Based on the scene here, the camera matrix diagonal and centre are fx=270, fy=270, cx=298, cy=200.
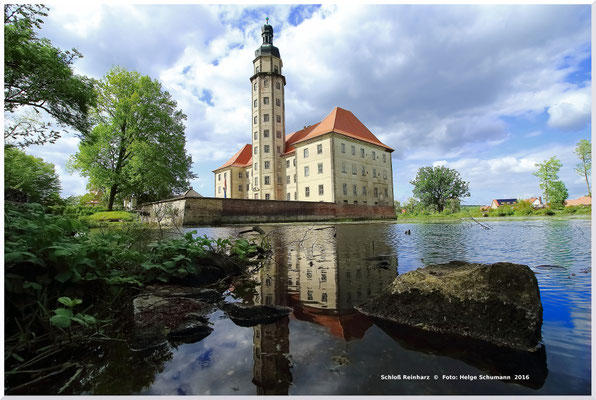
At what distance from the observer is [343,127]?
43.4 m

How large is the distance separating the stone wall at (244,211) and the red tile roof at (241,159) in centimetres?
2832

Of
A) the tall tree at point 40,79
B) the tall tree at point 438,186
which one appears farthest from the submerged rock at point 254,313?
the tall tree at point 438,186

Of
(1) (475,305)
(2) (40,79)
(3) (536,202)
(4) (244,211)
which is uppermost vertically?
(2) (40,79)

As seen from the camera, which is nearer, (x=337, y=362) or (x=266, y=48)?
(x=337, y=362)

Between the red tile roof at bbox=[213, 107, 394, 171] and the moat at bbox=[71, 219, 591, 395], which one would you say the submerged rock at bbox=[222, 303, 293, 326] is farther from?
the red tile roof at bbox=[213, 107, 394, 171]

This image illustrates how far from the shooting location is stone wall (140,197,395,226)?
22.2 metres

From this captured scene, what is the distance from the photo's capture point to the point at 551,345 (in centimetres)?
163

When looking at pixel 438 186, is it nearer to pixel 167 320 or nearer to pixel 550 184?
pixel 550 184

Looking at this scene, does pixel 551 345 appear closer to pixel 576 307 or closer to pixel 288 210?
pixel 576 307

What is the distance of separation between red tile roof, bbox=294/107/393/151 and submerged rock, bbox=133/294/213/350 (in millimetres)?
38907

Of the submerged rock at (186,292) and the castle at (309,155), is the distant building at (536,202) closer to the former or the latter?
the castle at (309,155)

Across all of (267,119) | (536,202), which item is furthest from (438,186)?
(267,119)

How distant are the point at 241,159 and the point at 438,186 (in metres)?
45.0

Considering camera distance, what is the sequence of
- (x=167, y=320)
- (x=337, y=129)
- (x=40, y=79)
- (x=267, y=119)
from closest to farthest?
(x=167, y=320)
(x=40, y=79)
(x=337, y=129)
(x=267, y=119)
